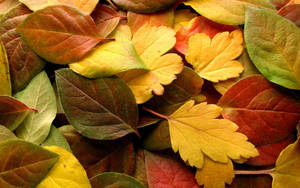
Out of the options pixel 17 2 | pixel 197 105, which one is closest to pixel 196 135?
pixel 197 105

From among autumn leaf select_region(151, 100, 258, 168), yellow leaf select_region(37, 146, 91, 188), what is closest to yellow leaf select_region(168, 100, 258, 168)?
autumn leaf select_region(151, 100, 258, 168)

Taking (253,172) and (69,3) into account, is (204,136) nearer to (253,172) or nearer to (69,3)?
(253,172)

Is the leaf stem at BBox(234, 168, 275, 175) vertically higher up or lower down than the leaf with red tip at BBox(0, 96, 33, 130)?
lower down

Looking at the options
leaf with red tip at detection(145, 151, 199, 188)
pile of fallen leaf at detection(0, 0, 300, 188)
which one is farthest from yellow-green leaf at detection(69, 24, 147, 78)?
leaf with red tip at detection(145, 151, 199, 188)

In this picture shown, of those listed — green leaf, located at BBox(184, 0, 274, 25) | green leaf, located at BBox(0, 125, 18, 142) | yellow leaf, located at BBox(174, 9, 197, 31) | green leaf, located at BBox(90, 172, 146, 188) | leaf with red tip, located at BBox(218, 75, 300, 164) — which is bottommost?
green leaf, located at BBox(90, 172, 146, 188)

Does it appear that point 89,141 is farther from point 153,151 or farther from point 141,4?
point 141,4

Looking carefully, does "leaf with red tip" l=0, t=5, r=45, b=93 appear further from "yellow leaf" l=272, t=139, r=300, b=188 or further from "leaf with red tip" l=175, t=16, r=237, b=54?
"yellow leaf" l=272, t=139, r=300, b=188
